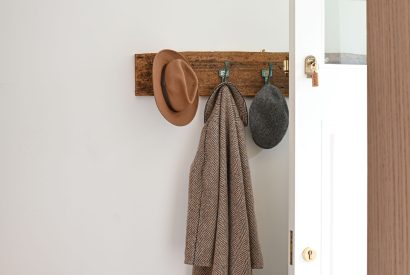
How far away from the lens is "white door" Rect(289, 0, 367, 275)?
41.7 inches

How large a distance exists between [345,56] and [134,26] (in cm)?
81

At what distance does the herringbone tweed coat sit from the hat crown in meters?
0.10

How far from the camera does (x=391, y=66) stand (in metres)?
0.31

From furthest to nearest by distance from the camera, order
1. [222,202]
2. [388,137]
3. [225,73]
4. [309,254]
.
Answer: [225,73], [222,202], [309,254], [388,137]

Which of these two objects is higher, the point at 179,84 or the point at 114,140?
the point at 179,84

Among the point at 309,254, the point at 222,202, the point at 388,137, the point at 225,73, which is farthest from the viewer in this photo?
the point at 225,73

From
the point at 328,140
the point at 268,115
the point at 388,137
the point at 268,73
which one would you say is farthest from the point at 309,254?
the point at 388,137

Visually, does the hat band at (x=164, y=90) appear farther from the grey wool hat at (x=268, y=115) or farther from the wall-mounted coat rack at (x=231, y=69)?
the grey wool hat at (x=268, y=115)

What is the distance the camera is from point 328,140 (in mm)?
1089

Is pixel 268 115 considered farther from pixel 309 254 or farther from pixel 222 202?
pixel 309 254

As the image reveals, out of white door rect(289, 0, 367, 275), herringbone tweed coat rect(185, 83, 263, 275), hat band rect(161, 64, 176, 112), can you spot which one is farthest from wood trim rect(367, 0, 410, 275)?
hat band rect(161, 64, 176, 112)

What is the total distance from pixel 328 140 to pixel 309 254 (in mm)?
338

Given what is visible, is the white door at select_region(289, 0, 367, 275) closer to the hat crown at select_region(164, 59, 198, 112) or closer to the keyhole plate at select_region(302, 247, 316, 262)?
the keyhole plate at select_region(302, 247, 316, 262)

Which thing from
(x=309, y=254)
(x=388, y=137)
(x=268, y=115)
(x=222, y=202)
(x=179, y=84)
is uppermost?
(x=179, y=84)
